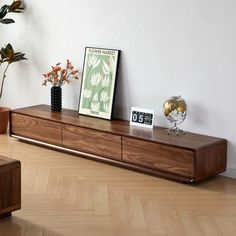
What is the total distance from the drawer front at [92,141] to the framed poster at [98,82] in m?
0.35

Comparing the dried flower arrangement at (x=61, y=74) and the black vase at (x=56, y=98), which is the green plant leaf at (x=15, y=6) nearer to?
the dried flower arrangement at (x=61, y=74)

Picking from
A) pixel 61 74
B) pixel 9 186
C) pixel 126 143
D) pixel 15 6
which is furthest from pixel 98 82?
pixel 9 186

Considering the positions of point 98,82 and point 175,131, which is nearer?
point 175,131

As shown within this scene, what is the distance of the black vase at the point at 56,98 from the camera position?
19.0 feet

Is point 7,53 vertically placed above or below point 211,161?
above

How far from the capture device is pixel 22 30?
627 centimetres

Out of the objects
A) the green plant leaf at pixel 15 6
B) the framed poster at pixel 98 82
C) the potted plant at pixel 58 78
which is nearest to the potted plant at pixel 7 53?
the green plant leaf at pixel 15 6

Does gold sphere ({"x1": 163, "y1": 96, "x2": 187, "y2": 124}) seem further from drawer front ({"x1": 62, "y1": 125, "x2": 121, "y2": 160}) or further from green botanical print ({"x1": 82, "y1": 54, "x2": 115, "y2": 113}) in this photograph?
green botanical print ({"x1": 82, "y1": 54, "x2": 115, "y2": 113})

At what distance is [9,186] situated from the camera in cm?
381

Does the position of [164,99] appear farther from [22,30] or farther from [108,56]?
[22,30]

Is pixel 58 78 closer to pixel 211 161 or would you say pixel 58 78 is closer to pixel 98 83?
pixel 98 83

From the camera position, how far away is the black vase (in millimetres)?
5801

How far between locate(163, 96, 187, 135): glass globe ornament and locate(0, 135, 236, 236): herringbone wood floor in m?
0.52

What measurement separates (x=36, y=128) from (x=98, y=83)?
2.31 feet
